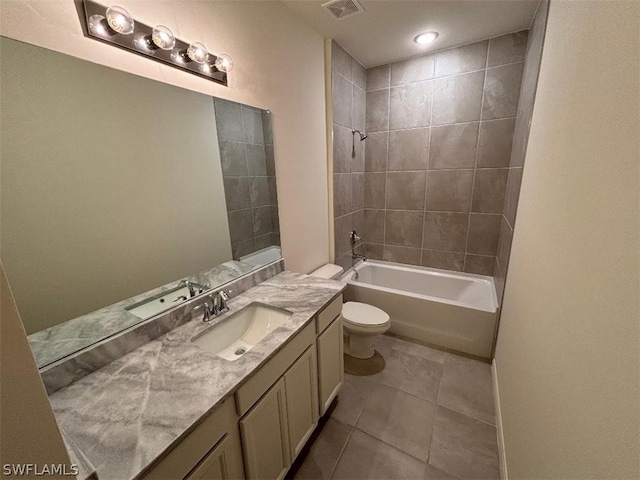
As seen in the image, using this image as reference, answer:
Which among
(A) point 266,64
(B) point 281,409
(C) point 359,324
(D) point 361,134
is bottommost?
(C) point 359,324

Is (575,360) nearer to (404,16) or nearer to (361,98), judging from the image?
(404,16)

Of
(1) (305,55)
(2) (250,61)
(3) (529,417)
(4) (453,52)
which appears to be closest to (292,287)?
(3) (529,417)

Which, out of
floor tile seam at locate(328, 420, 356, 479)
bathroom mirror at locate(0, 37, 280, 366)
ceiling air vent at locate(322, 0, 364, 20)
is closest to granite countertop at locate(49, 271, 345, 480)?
bathroom mirror at locate(0, 37, 280, 366)

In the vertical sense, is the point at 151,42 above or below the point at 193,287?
above

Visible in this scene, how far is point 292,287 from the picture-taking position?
62.1 inches

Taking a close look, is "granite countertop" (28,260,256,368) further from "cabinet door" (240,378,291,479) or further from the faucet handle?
"cabinet door" (240,378,291,479)

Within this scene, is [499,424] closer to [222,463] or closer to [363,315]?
[363,315]

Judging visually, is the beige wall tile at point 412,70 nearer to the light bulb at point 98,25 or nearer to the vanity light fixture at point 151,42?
the vanity light fixture at point 151,42

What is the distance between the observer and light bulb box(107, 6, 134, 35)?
88cm

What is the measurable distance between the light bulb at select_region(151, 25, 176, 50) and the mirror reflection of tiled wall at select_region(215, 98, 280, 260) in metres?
0.33

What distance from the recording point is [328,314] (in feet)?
4.78

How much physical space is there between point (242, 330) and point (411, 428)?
120 centimetres

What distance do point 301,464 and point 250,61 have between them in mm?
2268

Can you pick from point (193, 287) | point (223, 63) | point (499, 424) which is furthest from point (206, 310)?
point (499, 424)
